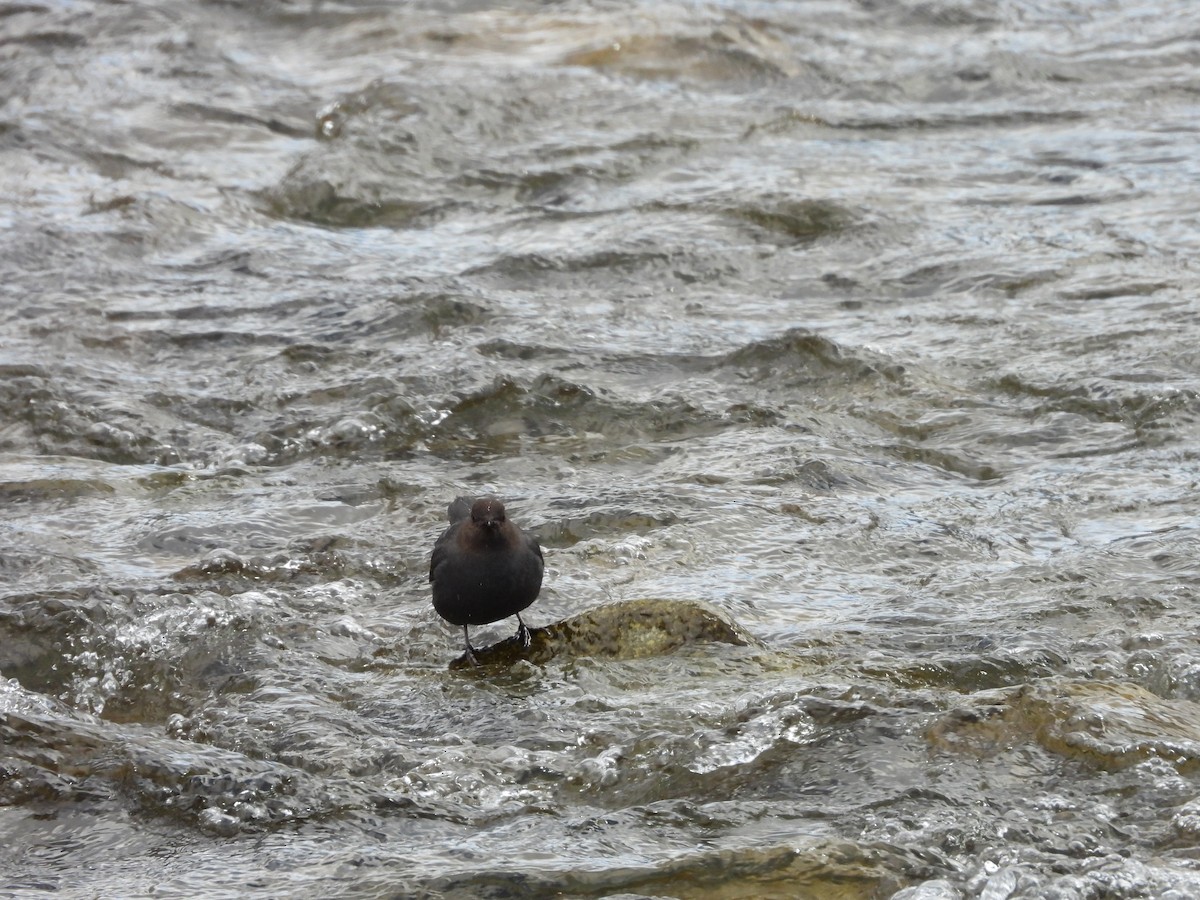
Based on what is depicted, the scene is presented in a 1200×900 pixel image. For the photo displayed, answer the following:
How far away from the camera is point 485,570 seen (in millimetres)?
5062

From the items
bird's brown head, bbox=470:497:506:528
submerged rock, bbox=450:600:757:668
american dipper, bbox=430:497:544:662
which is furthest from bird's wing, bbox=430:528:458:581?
submerged rock, bbox=450:600:757:668

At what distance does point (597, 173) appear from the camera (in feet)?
34.6

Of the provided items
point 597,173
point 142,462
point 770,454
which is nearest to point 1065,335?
point 770,454

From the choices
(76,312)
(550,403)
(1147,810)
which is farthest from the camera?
(76,312)

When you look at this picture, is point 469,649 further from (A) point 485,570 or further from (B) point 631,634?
(B) point 631,634

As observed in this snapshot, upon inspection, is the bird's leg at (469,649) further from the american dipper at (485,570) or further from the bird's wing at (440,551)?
Result: the bird's wing at (440,551)

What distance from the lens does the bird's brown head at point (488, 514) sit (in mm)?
5148

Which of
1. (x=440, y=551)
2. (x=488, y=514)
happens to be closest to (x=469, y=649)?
(x=440, y=551)

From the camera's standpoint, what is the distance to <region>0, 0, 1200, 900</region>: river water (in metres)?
4.15

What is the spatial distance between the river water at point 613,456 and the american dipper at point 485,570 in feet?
0.63

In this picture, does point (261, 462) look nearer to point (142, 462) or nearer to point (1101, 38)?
point (142, 462)

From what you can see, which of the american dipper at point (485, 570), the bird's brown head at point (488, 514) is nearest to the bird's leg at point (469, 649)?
the american dipper at point (485, 570)

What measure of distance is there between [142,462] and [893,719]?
148 inches

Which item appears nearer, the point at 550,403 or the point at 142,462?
the point at 142,462
